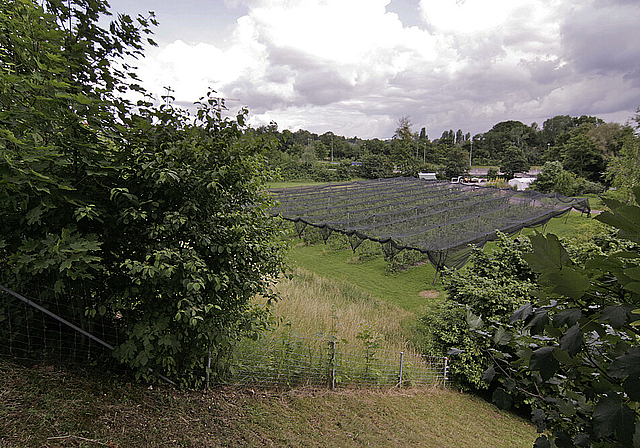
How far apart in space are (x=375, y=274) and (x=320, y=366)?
9.56 meters

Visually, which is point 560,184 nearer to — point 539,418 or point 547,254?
point 539,418

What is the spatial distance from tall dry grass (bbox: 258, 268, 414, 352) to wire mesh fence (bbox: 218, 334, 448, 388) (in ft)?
0.84

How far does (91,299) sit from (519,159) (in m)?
60.7

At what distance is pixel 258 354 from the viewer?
4.66 metres

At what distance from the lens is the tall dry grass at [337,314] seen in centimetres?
630

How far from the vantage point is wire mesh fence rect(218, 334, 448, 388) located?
4.52m

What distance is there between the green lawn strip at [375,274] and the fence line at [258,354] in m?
4.95

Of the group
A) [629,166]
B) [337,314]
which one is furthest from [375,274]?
[629,166]

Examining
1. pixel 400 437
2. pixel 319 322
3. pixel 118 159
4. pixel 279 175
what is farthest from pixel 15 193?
pixel 319 322

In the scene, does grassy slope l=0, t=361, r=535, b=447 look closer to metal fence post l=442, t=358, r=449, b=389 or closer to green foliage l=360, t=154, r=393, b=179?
metal fence post l=442, t=358, r=449, b=389

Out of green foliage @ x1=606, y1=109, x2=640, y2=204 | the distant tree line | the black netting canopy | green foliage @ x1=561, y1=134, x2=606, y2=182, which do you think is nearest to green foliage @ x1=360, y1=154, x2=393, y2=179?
the distant tree line

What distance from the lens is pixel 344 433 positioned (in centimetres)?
399

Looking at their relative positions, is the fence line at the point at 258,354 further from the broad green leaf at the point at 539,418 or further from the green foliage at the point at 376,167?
Result: the green foliage at the point at 376,167

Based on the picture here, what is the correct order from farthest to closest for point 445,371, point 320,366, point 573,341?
point 445,371
point 320,366
point 573,341
